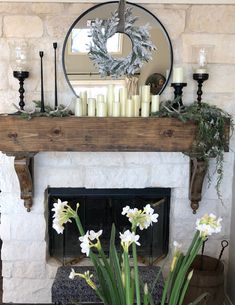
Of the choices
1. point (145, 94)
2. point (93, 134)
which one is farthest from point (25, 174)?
point (145, 94)

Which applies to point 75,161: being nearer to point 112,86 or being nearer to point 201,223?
point 112,86

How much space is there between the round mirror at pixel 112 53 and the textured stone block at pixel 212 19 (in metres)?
0.20

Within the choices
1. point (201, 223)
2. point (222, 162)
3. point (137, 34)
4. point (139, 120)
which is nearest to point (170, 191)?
point (222, 162)

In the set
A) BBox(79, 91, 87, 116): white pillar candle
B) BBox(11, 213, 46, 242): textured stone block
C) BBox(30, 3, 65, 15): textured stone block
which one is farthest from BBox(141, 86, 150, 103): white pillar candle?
BBox(11, 213, 46, 242): textured stone block

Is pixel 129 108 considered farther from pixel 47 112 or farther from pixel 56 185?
pixel 56 185

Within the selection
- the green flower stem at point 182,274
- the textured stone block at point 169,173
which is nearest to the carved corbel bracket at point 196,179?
the textured stone block at point 169,173

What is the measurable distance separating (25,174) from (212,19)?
152cm

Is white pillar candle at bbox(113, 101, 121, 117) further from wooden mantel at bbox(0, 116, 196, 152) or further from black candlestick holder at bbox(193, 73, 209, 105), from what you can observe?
black candlestick holder at bbox(193, 73, 209, 105)

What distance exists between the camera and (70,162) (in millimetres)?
2586

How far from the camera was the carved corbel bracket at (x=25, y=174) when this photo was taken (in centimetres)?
234

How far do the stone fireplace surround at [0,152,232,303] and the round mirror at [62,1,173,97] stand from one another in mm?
458

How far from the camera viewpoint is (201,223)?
A: 1015 millimetres

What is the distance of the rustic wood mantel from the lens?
2.21 metres

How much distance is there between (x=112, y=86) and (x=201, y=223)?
4.78ft
